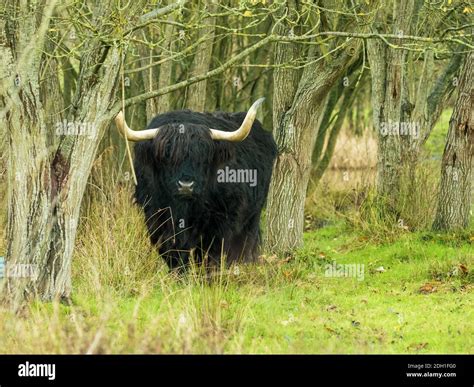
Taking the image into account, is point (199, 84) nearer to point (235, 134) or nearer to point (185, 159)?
point (235, 134)

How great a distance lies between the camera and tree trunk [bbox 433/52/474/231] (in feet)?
41.6

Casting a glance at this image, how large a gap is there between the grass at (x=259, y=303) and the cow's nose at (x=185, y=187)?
0.80 m

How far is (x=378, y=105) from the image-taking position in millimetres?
13734

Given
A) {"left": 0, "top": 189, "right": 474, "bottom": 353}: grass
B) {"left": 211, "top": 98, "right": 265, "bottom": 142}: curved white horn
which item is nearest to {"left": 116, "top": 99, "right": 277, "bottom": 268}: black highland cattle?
{"left": 211, "top": 98, "right": 265, "bottom": 142}: curved white horn

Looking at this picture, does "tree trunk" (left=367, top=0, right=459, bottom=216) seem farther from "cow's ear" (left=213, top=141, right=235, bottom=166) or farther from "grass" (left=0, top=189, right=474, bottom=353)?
"cow's ear" (left=213, top=141, right=235, bottom=166)

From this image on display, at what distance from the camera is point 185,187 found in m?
11.0

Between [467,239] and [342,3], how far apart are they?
3339mm

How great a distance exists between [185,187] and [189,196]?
17 cm

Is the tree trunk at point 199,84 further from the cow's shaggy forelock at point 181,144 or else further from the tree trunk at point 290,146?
the cow's shaggy forelock at point 181,144

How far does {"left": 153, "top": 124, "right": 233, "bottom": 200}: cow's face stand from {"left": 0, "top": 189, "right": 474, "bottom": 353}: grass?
2.40 feet

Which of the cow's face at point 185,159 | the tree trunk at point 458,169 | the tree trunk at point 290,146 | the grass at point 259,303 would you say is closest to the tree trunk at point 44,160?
the grass at point 259,303

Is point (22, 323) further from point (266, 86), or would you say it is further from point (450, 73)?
point (266, 86)

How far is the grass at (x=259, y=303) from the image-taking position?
7.30m
